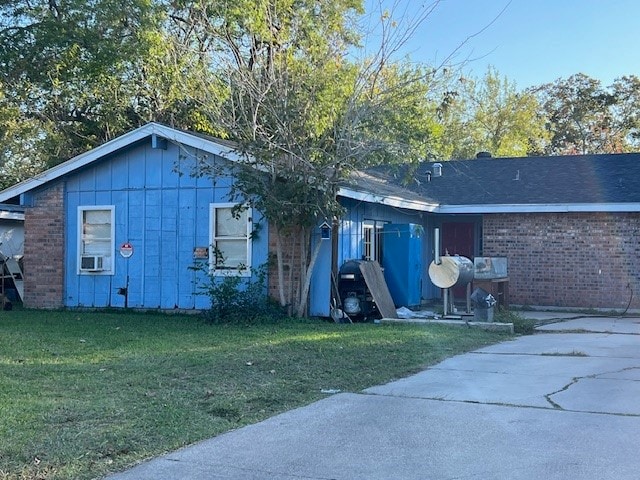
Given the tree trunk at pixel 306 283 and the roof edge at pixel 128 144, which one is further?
the roof edge at pixel 128 144

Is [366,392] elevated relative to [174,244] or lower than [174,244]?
lower

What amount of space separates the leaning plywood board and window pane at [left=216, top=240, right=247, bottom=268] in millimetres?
2438

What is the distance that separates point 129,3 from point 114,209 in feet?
25.1

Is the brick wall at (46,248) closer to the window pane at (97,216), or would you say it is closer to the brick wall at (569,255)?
the window pane at (97,216)

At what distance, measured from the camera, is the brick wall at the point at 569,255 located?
57.1 feet

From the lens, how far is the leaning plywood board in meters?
14.5

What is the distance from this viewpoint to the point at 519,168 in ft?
70.5

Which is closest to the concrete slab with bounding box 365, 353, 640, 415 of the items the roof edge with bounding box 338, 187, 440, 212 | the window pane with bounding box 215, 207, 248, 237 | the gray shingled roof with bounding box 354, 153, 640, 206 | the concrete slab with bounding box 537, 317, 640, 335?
the concrete slab with bounding box 537, 317, 640, 335

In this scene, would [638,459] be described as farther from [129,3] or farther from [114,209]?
[129,3]

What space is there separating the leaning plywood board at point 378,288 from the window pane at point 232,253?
8.00 feet

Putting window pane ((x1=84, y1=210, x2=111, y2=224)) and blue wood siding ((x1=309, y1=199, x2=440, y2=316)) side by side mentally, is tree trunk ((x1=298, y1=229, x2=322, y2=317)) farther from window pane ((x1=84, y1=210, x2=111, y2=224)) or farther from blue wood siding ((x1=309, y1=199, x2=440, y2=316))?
window pane ((x1=84, y1=210, x2=111, y2=224))

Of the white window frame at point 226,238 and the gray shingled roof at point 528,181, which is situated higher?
the gray shingled roof at point 528,181

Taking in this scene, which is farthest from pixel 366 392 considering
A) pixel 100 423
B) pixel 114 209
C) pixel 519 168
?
pixel 519 168

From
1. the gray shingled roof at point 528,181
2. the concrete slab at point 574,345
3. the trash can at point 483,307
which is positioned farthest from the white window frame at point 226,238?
the concrete slab at point 574,345
